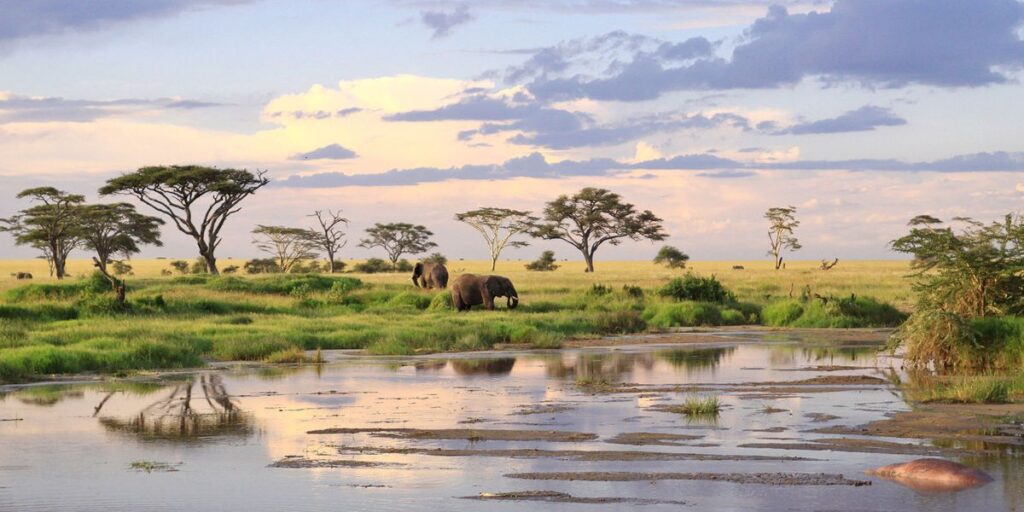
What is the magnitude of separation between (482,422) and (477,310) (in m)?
24.8

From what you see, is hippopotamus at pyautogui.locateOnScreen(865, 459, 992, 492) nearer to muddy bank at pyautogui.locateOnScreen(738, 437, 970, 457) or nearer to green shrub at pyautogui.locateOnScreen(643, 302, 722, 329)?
muddy bank at pyautogui.locateOnScreen(738, 437, 970, 457)

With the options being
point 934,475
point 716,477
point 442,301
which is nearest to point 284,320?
point 442,301

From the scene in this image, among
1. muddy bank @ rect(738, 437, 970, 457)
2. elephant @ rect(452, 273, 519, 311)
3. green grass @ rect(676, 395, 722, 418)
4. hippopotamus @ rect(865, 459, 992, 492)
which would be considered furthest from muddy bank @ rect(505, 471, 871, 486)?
elephant @ rect(452, 273, 519, 311)

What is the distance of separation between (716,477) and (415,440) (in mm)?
4098

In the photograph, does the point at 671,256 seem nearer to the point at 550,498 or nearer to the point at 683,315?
the point at 683,315

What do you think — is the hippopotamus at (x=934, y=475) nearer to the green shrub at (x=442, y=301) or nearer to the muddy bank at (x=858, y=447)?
the muddy bank at (x=858, y=447)

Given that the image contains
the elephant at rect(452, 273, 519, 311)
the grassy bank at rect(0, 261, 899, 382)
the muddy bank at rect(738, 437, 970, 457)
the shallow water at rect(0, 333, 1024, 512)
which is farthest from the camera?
the elephant at rect(452, 273, 519, 311)

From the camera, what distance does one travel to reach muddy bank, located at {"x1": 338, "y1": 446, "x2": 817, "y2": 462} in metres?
13.1

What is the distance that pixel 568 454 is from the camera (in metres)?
13.6

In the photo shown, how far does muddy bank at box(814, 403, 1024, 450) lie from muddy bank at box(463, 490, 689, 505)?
4557 mm

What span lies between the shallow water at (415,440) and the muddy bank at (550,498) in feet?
0.24

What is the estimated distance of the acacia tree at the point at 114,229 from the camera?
69.8 meters

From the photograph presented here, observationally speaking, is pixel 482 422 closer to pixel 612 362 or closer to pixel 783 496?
pixel 783 496

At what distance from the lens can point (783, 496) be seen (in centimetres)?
1111
